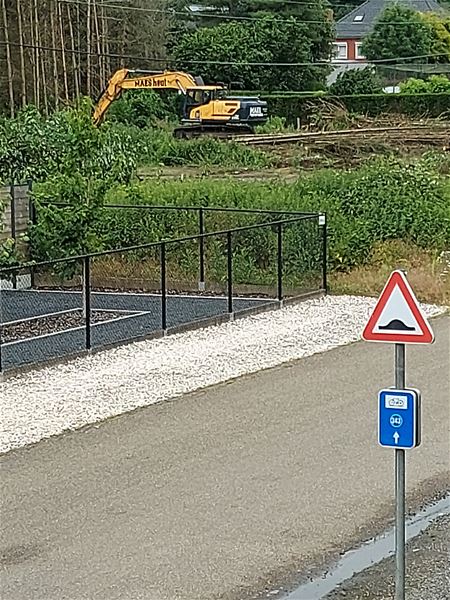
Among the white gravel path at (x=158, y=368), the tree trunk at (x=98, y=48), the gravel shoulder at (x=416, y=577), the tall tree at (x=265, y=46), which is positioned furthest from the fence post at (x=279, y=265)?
the tall tree at (x=265, y=46)

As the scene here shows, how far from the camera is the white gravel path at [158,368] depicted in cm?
1139

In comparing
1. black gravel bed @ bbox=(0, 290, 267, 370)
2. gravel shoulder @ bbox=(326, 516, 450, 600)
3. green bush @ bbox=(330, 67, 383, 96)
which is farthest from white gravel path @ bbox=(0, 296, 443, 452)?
green bush @ bbox=(330, 67, 383, 96)

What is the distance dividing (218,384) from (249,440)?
2.47 metres

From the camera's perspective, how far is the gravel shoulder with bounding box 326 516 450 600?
6648 mm

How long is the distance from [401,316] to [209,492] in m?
3.16

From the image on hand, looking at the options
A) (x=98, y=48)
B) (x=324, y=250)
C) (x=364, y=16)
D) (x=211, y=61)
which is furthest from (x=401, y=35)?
(x=324, y=250)

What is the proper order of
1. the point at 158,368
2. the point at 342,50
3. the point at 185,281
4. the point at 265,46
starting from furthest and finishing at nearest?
the point at 342,50 → the point at 265,46 → the point at 185,281 → the point at 158,368

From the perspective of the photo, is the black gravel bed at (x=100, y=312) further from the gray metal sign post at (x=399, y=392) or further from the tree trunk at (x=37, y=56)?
the tree trunk at (x=37, y=56)

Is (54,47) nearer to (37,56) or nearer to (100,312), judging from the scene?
(37,56)

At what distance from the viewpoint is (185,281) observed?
19766 mm

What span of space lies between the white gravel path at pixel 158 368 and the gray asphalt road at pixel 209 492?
1.38 ft

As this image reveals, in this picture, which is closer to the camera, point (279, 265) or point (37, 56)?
point (279, 265)

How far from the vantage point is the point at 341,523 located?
317 inches

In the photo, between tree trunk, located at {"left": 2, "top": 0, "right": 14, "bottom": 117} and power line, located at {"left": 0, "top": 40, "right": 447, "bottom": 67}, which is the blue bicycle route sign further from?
tree trunk, located at {"left": 2, "top": 0, "right": 14, "bottom": 117}
